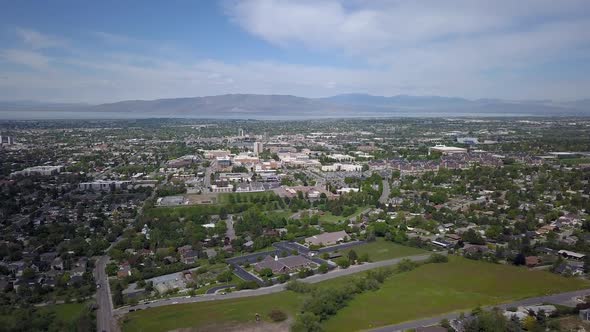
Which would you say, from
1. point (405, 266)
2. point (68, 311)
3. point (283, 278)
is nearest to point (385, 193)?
point (405, 266)

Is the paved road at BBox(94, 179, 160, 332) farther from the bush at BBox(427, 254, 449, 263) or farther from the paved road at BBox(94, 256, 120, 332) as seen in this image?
the bush at BBox(427, 254, 449, 263)

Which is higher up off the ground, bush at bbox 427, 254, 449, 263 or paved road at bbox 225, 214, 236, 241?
bush at bbox 427, 254, 449, 263

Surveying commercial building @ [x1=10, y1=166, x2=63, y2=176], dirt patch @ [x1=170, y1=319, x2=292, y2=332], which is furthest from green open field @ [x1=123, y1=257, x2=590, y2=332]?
commercial building @ [x1=10, y1=166, x2=63, y2=176]

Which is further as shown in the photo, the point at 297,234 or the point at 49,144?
the point at 49,144

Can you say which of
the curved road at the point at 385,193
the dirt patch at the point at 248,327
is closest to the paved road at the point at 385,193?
the curved road at the point at 385,193

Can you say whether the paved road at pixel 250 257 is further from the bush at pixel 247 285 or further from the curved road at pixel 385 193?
the curved road at pixel 385 193

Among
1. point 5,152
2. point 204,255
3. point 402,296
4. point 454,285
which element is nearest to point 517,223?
point 454,285

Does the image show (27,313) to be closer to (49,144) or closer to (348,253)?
(348,253)

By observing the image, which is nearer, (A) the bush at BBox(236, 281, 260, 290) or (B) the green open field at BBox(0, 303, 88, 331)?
(B) the green open field at BBox(0, 303, 88, 331)
